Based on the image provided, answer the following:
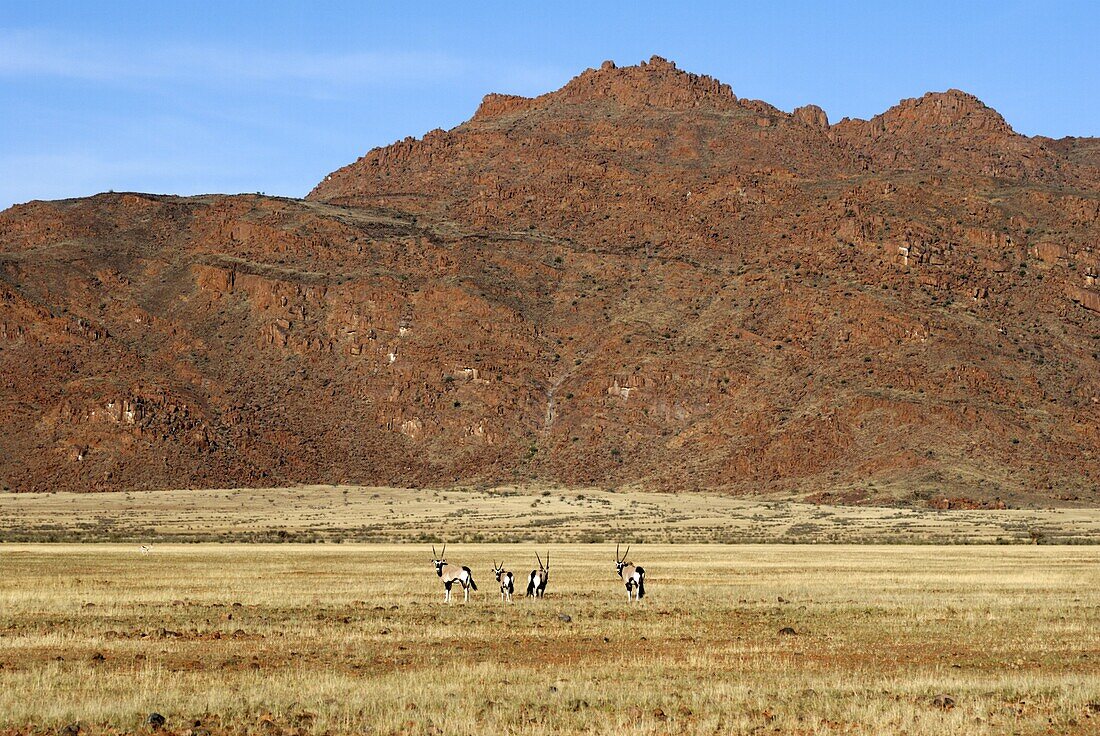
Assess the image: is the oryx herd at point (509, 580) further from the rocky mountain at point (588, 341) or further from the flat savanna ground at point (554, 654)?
the rocky mountain at point (588, 341)

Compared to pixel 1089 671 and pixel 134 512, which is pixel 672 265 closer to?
pixel 134 512

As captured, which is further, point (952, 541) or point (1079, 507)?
point (1079, 507)

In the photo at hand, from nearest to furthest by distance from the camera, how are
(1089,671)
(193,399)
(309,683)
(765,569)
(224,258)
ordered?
(309,683) → (1089,671) → (765,569) → (193,399) → (224,258)

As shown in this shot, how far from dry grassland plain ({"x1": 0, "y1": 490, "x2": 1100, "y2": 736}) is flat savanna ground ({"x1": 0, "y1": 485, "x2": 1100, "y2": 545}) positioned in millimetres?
25168

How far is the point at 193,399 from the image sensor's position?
461 feet

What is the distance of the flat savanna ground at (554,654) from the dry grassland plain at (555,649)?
0.07 m

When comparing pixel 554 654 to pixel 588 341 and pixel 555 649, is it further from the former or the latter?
pixel 588 341

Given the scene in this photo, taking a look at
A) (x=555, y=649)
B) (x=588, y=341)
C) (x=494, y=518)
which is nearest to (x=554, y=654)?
(x=555, y=649)

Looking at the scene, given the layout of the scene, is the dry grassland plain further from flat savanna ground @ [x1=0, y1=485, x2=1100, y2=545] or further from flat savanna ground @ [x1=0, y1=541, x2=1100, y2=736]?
flat savanna ground @ [x1=0, y1=485, x2=1100, y2=545]

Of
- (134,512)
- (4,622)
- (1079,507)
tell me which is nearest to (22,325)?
(134,512)

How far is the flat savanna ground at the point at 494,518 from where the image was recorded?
76.3 m

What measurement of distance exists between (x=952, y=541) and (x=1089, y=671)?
50835 millimetres

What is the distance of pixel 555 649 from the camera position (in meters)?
25.3

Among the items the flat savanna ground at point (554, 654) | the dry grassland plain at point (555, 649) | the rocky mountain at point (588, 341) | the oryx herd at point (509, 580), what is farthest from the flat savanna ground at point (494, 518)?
the oryx herd at point (509, 580)
